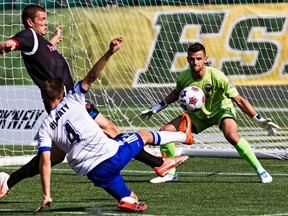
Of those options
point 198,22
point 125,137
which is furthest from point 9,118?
point 125,137

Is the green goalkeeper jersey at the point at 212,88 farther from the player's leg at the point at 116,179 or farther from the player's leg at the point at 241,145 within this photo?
the player's leg at the point at 116,179

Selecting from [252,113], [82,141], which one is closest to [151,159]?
[82,141]

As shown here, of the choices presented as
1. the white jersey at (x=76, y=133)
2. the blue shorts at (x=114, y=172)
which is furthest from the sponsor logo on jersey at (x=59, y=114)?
the blue shorts at (x=114, y=172)

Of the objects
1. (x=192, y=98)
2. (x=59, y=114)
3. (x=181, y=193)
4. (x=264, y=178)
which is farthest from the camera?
(x=192, y=98)

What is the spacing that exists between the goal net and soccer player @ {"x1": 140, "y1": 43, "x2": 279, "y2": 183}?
3.22 meters

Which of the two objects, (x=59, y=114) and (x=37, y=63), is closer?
(x=59, y=114)

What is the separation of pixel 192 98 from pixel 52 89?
3.04 metres

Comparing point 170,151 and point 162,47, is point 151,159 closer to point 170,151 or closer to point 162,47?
point 170,151

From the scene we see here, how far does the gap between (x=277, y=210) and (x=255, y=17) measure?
9160mm

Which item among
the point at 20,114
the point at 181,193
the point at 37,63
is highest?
the point at 37,63

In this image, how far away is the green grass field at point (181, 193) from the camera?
8586mm

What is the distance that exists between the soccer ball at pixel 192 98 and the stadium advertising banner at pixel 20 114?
12.2 feet

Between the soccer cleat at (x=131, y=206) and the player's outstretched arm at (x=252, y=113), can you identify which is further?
the player's outstretched arm at (x=252, y=113)

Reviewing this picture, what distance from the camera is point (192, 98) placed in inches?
435
